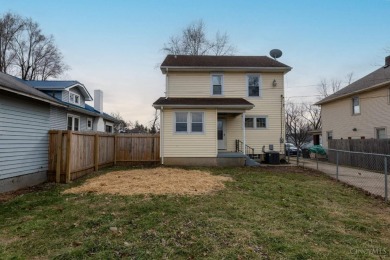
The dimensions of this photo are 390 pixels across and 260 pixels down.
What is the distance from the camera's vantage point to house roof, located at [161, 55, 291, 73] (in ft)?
55.5

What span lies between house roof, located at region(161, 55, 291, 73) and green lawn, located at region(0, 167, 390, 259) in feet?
36.8

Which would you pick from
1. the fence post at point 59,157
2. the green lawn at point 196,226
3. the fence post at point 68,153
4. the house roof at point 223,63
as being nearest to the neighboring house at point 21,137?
the fence post at point 59,157

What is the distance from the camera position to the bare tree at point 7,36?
104 feet

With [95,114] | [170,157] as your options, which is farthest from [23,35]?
[170,157]

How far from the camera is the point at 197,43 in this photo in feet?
101

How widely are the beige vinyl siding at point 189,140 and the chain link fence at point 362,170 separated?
5328 millimetres

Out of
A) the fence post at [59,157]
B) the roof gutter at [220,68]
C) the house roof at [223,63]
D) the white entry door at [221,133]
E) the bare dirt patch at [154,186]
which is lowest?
the bare dirt patch at [154,186]

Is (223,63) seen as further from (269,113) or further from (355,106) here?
(355,106)

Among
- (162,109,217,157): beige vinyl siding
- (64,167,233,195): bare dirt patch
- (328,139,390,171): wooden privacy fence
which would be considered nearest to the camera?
(64,167,233,195): bare dirt patch

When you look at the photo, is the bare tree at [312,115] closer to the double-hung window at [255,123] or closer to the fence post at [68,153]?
the double-hung window at [255,123]

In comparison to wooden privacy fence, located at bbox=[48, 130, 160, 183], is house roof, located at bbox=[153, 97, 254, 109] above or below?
above

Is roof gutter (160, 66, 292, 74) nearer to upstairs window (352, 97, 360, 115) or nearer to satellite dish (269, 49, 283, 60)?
satellite dish (269, 49, 283, 60)

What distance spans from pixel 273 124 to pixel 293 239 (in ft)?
45.4

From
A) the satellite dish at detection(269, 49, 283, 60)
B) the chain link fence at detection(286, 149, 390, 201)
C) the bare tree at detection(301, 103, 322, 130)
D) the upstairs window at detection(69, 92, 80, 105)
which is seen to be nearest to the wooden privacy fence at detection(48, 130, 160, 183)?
the upstairs window at detection(69, 92, 80, 105)
